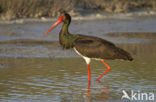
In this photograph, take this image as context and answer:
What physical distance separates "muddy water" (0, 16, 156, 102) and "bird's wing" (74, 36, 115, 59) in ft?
1.48

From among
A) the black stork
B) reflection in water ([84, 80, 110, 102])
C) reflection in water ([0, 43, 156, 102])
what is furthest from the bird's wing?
reflection in water ([84, 80, 110, 102])

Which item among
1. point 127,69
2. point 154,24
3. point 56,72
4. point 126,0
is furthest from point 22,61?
point 126,0

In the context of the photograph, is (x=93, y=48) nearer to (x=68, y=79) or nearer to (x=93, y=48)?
(x=93, y=48)

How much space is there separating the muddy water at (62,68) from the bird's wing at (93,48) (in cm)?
45

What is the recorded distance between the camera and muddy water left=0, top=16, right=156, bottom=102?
23.3 feet

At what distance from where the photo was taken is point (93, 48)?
27.3ft

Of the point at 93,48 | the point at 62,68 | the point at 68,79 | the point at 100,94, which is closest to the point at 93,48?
the point at 93,48

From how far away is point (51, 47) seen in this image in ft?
39.2

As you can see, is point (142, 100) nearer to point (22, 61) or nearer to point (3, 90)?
point (3, 90)

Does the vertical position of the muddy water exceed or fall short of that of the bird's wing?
it falls short

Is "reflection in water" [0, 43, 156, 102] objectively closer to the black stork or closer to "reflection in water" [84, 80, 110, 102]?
"reflection in water" [84, 80, 110, 102]

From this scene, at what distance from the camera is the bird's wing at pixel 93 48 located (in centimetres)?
824

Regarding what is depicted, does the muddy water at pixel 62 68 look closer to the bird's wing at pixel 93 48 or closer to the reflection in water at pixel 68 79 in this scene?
the reflection in water at pixel 68 79

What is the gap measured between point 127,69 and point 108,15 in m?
7.25
